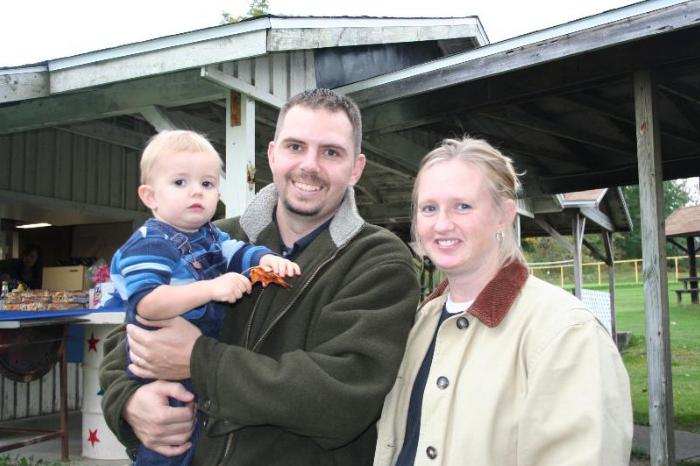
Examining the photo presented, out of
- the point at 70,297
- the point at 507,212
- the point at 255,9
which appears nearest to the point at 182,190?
the point at 507,212

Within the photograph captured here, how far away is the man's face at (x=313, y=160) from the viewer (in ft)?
7.07

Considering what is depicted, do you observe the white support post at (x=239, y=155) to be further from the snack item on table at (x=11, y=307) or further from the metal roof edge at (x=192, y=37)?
the snack item on table at (x=11, y=307)

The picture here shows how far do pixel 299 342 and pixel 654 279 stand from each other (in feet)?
11.7

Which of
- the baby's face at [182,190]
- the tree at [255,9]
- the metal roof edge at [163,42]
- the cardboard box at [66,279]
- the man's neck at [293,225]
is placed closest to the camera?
the baby's face at [182,190]

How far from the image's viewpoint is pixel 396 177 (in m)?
10.0

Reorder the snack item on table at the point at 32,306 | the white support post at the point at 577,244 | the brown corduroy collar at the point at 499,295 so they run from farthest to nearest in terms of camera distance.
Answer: the white support post at the point at 577,244 → the snack item on table at the point at 32,306 → the brown corduroy collar at the point at 499,295

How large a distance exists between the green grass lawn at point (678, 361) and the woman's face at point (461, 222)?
6.66 metres

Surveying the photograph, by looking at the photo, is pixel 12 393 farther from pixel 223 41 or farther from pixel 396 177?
pixel 396 177

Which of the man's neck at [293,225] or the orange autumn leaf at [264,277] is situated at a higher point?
the man's neck at [293,225]

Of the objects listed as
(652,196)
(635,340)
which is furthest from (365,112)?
(635,340)

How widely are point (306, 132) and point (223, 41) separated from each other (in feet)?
8.85

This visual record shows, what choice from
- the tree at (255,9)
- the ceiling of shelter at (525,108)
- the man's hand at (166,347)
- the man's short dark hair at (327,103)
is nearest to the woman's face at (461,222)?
the man's short dark hair at (327,103)

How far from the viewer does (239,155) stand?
4.95m

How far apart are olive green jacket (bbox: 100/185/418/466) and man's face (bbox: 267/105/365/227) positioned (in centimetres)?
9
